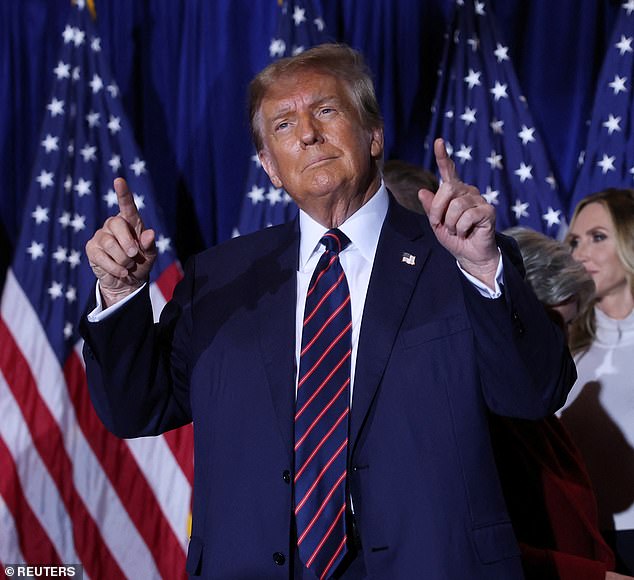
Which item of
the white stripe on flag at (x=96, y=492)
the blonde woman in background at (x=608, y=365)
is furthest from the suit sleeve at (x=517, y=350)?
the white stripe on flag at (x=96, y=492)

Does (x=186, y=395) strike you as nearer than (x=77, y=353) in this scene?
Yes

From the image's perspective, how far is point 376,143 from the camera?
180cm

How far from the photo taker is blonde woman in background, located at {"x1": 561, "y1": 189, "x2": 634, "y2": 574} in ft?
8.48

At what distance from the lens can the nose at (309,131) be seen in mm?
1701

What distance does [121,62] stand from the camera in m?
3.46

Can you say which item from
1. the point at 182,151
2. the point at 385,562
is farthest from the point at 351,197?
the point at 182,151

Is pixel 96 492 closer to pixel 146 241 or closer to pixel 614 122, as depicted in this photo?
pixel 146 241

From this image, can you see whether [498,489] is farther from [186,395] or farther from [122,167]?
[122,167]

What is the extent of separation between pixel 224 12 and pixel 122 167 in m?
0.66

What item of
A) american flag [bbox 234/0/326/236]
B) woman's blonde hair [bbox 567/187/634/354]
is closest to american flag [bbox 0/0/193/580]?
american flag [bbox 234/0/326/236]

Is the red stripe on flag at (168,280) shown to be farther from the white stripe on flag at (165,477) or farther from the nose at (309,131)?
the nose at (309,131)

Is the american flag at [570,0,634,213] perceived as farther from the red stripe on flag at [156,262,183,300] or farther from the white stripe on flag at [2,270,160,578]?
the white stripe on flag at [2,270,160,578]

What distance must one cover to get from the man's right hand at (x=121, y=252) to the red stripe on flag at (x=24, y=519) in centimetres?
180

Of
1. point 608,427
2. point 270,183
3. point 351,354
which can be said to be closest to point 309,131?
point 351,354
